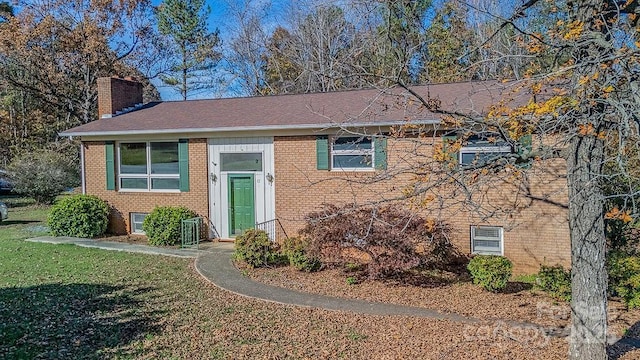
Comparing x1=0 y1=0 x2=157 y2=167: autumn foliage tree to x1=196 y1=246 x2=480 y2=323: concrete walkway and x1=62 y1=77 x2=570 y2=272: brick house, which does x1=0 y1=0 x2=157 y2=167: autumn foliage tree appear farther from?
x1=196 y1=246 x2=480 y2=323: concrete walkway

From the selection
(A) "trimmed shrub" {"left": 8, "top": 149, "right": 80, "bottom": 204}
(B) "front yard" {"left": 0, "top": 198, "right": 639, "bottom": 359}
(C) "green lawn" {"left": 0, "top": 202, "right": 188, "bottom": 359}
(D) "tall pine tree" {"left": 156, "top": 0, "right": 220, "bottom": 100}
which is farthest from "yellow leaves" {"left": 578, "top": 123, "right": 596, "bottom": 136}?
(D) "tall pine tree" {"left": 156, "top": 0, "right": 220, "bottom": 100}

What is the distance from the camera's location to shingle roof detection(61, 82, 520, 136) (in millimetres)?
11680

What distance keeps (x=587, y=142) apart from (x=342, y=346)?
3.74 meters

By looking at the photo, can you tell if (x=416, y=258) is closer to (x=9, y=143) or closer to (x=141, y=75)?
(x=141, y=75)

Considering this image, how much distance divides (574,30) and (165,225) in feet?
37.3

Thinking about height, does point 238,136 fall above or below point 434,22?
below

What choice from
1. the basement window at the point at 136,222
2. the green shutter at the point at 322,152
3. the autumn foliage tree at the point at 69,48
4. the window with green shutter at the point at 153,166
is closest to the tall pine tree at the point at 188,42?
the autumn foliage tree at the point at 69,48

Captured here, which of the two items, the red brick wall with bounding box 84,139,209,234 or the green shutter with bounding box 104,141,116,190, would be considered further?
the green shutter with bounding box 104,141,116,190

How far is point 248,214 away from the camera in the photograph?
13.1 metres

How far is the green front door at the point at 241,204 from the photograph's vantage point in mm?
12984

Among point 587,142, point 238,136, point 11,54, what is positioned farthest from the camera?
point 11,54

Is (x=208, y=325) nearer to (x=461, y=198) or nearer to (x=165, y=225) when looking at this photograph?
(x=461, y=198)

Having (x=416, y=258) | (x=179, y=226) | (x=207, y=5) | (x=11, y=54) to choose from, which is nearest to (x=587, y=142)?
(x=416, y=258)

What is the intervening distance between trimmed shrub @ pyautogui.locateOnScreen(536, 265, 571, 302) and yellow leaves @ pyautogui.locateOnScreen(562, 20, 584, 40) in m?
5.08
